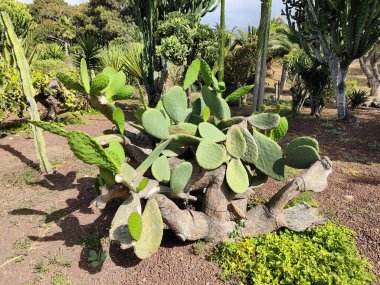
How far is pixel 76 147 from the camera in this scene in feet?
5.98

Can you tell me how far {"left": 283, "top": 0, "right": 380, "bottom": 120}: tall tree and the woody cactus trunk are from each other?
5.24 m

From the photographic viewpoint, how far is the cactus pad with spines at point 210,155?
222 cm

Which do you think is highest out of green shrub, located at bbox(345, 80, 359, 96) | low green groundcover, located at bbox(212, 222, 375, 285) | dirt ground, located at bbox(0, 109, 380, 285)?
low green groundcover, located at bbox(212, 222, 375, 285)

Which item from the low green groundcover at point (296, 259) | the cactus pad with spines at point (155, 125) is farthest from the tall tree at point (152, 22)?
the low green groundcover at point (296, 259)

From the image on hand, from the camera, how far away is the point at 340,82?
7.41 meters

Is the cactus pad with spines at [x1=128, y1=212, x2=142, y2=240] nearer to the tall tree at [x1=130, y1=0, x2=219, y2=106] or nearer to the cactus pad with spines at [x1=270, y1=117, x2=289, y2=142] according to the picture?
the cactus pad with spines at [x1=270, y1=117, x2=289, y2=142]

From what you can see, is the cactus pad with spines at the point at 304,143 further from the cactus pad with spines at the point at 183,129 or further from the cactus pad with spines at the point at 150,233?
the cactus pad with spines at the point at 150,233

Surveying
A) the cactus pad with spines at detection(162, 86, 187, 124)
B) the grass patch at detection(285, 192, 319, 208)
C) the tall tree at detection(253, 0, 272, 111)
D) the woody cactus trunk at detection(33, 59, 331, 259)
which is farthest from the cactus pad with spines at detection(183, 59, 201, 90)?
the tall tree at detection(253, 0, 272, 111)

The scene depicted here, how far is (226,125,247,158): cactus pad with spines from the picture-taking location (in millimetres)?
2326

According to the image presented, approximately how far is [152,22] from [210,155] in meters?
6.44

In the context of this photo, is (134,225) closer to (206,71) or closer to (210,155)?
(210,155)

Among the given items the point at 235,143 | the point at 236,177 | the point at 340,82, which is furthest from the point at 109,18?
the point at 236,177

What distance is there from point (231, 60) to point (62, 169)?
26.3 ft

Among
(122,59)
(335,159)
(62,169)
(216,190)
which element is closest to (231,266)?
(216,190)
